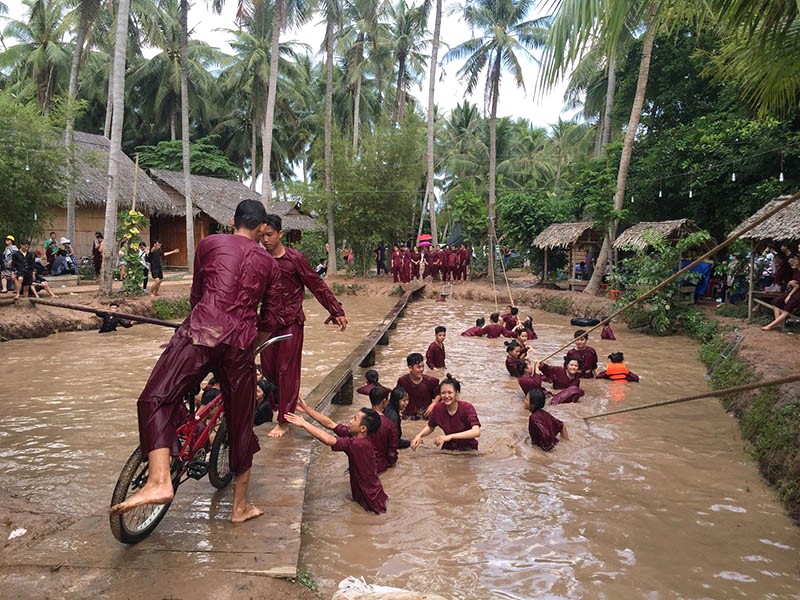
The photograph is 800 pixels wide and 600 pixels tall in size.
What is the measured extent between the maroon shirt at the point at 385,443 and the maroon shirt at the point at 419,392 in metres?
1.67

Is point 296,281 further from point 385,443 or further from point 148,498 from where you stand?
point 148,498

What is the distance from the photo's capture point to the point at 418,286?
75.9ft

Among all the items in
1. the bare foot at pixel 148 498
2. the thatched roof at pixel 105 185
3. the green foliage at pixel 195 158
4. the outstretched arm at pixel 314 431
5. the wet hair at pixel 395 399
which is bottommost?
the wet hair at pixel 395 399

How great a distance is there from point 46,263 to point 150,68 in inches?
649

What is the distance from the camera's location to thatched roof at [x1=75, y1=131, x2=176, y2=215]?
21594 mm

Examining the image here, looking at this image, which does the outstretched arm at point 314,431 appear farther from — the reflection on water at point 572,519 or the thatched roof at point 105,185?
the thatched roof at point 105,185

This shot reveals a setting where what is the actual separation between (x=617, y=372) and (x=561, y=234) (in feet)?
38.9

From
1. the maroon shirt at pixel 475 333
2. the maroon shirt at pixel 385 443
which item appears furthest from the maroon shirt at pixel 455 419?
the maroon shirt at pixel 475 333

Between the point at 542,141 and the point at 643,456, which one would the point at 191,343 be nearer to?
the point at 643,456

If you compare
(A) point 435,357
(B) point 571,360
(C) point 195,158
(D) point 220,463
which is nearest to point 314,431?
(D) point 220,463

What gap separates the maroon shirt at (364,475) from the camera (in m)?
4.61

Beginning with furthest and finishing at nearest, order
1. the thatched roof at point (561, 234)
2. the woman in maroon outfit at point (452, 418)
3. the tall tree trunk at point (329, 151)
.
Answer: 1. the tall tree trunk at point (329, 151)
2. the thatched roof at point (561, 234)
3. the woman in maroon outfit at point (452, 418)

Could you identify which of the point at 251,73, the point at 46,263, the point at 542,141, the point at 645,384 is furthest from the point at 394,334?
the point at 542,141

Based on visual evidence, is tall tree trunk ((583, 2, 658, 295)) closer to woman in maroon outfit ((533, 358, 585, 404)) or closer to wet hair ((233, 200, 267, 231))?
woman in maroon outfit ((533, 358, 585, 404))
